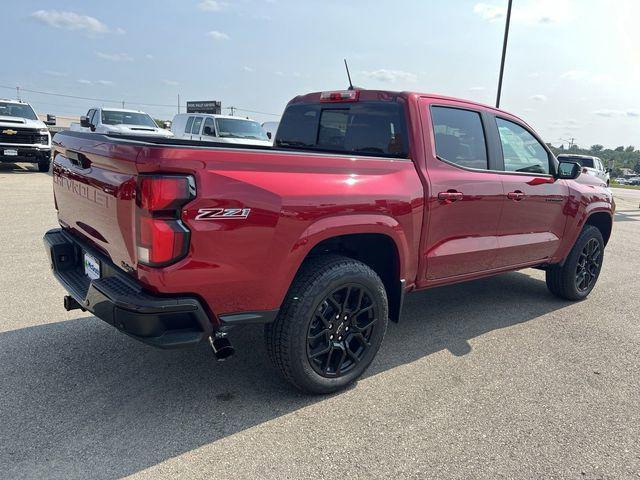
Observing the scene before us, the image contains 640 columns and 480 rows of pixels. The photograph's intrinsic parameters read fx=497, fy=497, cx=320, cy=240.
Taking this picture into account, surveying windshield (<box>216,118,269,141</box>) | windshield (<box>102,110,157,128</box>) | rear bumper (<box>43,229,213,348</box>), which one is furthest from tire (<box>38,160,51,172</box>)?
rear bumper (<box>43,229,213,348</box>)

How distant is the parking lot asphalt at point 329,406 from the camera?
2428 millimetres

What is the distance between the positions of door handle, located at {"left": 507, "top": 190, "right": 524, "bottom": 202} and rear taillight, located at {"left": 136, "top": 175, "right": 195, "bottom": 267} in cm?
277

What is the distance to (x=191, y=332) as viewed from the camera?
2469 millimetres

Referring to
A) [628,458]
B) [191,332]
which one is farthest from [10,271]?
[628,458]

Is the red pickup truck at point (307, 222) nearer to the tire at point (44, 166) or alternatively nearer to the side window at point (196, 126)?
the side window at point (196, 126)

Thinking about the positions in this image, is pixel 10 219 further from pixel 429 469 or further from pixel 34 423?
pixel 429 469

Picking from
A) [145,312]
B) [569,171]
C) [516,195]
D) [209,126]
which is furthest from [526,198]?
[209,126]

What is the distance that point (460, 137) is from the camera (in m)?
3.80

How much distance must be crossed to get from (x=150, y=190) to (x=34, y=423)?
144 centimetres

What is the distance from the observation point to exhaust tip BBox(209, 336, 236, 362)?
2574 mm

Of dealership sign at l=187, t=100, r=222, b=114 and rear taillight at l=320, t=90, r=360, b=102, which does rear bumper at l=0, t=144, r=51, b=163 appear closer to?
rear taillight at l=320, t=90, r=360, b=102

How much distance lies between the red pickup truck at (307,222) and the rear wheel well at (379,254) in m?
0.01

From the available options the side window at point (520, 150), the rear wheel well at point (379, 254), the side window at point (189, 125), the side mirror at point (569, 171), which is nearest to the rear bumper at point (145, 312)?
the rear wheel well at point (379, 254)

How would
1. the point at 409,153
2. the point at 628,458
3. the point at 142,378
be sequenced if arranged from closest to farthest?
the point at 628,458
the point at 142,378
the point at 409,153
